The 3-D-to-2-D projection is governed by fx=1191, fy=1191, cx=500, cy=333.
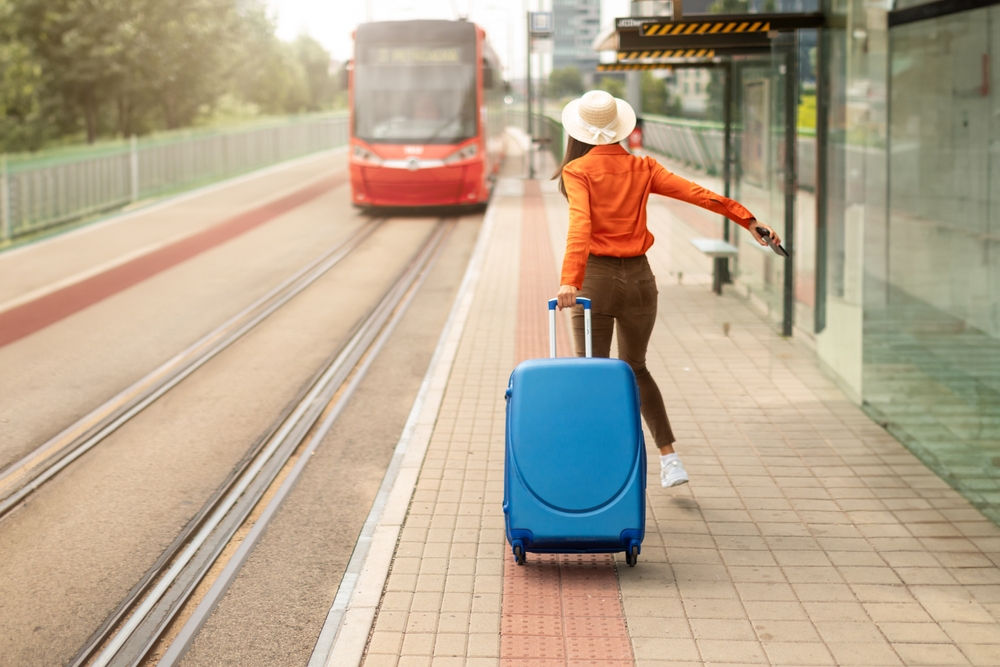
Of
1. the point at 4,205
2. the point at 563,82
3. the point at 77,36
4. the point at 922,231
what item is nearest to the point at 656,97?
the point at 563,82

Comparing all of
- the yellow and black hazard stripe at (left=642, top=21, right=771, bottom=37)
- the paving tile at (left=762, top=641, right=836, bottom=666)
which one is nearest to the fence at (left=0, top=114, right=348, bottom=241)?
the yellow and black hazard stripe at (left=642, top=21, right=771, bottom=37)

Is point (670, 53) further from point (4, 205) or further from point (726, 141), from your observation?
point (4, 205)

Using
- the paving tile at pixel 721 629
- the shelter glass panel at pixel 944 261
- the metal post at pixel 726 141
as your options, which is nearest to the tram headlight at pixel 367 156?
the metal post at pixel 726 141

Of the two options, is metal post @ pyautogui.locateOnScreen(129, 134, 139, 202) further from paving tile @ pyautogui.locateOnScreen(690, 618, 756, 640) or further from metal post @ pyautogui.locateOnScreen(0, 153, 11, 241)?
paving tile @ pyautogui.locateOnScreen(690, 618, 756, 640)

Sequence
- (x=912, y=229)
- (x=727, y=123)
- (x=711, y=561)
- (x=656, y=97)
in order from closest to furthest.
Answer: (x=711, y=561)
(x=912, y=229)
(x=727, y=123)
(x=656, y=97)

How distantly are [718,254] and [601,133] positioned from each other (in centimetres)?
577

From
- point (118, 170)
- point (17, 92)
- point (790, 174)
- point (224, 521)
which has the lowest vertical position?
point (224, 521)

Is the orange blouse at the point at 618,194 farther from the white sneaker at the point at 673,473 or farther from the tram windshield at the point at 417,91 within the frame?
the tram windshield at the point at 417,91

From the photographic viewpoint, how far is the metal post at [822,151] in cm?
834

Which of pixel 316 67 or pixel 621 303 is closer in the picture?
pixel 621 303

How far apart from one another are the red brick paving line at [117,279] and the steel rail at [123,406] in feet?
6.00

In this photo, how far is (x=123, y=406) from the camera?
810 centimetres

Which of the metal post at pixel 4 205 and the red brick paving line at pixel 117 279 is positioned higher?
the metal post at pixel 4 205

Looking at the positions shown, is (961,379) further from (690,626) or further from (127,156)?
(127,156)
